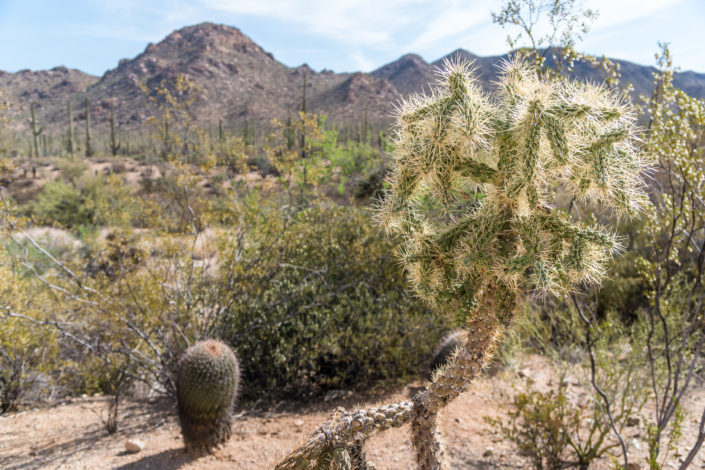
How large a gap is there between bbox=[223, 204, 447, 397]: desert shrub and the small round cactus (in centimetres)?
114

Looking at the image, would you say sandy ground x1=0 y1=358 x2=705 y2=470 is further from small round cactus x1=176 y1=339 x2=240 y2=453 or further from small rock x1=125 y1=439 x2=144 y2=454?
small round cactus x1=176 y1=339 x2=240 y2=453

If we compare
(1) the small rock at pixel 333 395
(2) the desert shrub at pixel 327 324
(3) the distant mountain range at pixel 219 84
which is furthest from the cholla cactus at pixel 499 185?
(3) the distant mountain range at pixel 219 84

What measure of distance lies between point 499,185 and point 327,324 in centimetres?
396

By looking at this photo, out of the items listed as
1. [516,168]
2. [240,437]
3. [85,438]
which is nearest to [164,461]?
[240,437]

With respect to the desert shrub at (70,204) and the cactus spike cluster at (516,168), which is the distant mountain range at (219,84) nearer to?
the desert shrub at (70,204)

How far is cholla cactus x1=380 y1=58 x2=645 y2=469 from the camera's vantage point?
154cm

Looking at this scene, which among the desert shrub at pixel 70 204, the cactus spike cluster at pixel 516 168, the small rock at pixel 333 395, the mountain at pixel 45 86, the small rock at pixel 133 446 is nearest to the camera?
the cactus spike cluster at pixel 516 168

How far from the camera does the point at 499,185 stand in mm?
1679

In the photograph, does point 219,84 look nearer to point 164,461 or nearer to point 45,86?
point 45,86

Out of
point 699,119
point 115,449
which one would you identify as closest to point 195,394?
point 115,449

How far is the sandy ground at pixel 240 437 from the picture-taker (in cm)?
385

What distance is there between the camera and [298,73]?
235 feet

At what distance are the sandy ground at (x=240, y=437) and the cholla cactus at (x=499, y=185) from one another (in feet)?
6.81

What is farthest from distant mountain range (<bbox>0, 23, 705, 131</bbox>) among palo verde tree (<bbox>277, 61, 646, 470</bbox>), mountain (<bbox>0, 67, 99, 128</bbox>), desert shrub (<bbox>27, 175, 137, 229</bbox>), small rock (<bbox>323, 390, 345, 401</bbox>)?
palo verde tree (<bbox>277, 61, 646, 470</bbox>)
